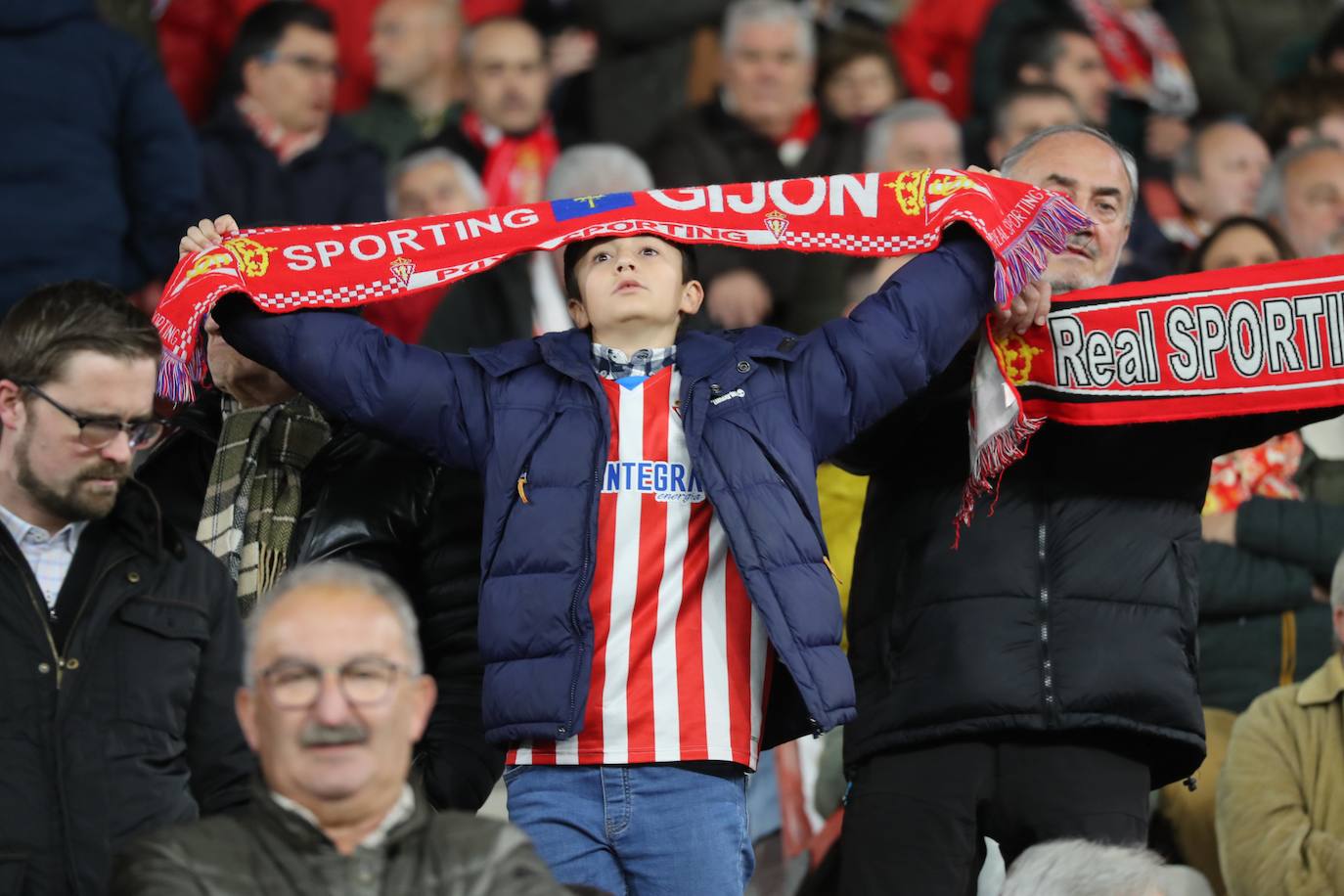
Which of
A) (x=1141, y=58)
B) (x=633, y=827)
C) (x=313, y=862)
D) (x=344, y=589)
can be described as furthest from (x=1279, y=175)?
(x=313, y=862)

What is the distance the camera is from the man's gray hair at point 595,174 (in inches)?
262

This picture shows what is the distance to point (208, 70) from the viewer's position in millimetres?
8742

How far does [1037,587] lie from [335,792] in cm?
168

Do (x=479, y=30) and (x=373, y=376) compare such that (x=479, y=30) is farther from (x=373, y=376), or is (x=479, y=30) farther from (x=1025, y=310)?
(x=373, y=376)

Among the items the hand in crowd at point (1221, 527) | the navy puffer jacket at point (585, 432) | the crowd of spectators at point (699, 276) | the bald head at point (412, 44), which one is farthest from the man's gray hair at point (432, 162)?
the navy puffer jacket at point (585, 432)

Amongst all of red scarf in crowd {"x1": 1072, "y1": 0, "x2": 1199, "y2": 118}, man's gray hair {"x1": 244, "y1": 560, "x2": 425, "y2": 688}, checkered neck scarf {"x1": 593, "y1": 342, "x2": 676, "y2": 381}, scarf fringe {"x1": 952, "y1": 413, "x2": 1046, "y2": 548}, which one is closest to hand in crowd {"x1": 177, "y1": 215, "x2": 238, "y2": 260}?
checkered neck scarf {"x1": 593, "y1": 342, "x2": 676, "y2": 381}

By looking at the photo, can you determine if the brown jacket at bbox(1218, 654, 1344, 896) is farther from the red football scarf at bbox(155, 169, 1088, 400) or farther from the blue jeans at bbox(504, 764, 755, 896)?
the blue jeans at bbox(504, 764, 755, 896)

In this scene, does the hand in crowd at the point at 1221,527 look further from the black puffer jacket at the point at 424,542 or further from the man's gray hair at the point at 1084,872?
the man's gray hair at the point at 1084,872

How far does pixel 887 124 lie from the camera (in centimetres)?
829

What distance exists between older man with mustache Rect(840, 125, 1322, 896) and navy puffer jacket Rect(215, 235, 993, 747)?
30 centimetres

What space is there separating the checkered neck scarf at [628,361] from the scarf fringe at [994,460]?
0.65 meters

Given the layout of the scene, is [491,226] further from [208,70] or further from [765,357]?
[208,70]

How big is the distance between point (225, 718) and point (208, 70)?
5175 mm

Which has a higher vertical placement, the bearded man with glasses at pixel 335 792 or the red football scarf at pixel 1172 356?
the red football scarf at pixel 1172 356
